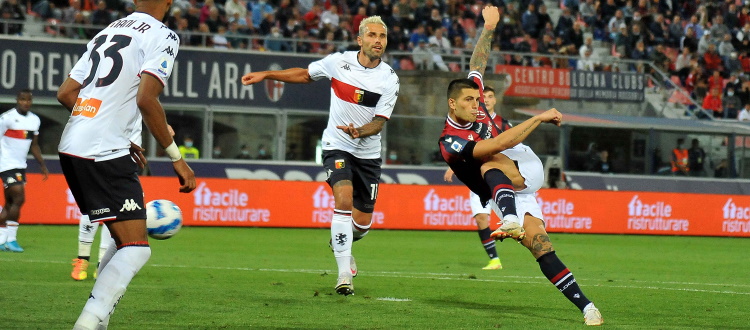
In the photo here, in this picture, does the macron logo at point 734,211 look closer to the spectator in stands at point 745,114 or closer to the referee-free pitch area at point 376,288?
the referee-free pitch area at point 376,288

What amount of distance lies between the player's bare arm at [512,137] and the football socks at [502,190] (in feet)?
0.64

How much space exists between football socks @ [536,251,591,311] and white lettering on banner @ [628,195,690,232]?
618 inches

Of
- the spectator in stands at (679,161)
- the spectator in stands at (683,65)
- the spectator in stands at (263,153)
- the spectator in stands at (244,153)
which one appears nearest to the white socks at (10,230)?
the spectator in stands at (244,153)

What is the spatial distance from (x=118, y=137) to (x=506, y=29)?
26595 millimetres

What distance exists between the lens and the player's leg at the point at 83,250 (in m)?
10.8

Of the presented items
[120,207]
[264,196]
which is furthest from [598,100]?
[120,207]

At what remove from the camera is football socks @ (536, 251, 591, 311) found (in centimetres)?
833

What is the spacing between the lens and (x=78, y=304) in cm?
872

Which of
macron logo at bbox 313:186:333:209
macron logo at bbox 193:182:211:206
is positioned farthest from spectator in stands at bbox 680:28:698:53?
macron logo at bbox 193:182:211:206

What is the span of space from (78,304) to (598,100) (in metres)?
24.8

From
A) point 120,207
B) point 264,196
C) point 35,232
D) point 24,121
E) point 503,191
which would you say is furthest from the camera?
point 264,196

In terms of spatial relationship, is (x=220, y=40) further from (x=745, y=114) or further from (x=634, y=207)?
(x=745, y=114)

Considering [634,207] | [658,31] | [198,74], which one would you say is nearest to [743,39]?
[658,31]

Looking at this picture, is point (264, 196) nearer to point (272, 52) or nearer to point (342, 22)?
point (272, 52)
